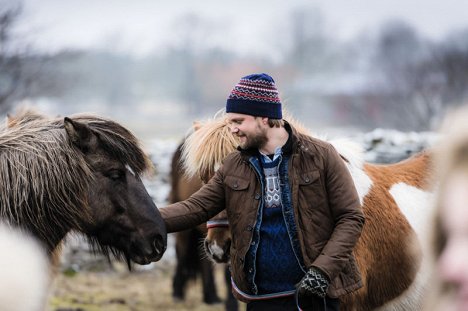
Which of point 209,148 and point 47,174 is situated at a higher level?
point 47,174

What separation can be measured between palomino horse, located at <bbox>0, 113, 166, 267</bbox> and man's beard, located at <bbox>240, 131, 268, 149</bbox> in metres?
0.54

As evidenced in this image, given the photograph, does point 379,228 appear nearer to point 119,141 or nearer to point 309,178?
point 309,178

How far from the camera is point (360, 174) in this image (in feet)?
13.1

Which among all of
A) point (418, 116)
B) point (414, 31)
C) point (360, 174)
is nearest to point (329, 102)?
point (414, 31)

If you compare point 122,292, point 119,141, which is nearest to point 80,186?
point 119,141

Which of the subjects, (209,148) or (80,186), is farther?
(209,148)

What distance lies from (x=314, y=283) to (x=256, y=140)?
764 millimetres

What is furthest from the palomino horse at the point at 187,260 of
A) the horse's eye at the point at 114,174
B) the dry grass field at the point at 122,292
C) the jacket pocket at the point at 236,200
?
the horse's eye at the point at 114,174

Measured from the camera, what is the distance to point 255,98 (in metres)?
3.06

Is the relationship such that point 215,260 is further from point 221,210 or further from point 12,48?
point 12,48

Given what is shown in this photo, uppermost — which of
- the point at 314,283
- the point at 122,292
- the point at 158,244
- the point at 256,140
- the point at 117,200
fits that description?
the point at 256,140

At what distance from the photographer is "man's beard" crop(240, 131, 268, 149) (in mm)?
3098

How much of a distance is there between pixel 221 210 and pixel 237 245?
0.31m

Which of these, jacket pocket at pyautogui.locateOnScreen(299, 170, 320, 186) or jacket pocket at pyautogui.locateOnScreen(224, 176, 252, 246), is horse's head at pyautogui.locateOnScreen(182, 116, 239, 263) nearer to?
jacket pocket at pyautogui.locateOnScreen(224, 176, 252, 246)
